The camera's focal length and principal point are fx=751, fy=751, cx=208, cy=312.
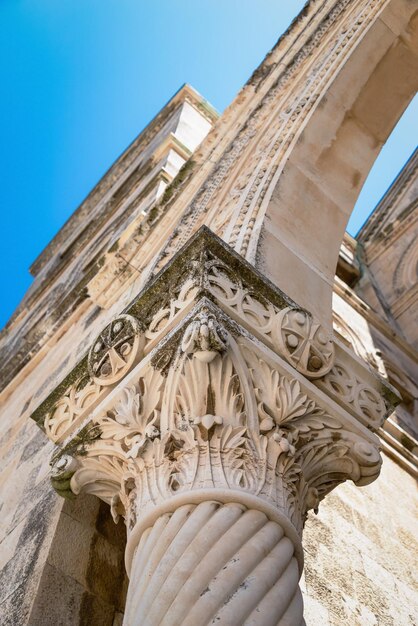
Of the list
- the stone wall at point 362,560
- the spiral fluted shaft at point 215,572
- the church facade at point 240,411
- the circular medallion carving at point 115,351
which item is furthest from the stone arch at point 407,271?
the spiral fluted shaft at point 215,572

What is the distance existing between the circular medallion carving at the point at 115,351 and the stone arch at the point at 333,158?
0.77 meters

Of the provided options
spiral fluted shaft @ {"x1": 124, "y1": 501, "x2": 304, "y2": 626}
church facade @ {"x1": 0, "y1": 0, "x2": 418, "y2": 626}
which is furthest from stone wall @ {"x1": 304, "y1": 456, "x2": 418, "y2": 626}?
spiral fluted shaft @ {"x1": 124, "y1": 501, "x2": 304, "y2": 626}

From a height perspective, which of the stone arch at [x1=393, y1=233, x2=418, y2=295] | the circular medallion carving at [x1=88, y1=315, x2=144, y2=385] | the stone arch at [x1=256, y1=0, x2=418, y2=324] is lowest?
the circular medallion carving at [x1=88, y1=315, x2=144, y2=385]

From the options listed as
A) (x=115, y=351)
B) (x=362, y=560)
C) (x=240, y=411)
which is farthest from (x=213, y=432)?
(x=362, y=560)

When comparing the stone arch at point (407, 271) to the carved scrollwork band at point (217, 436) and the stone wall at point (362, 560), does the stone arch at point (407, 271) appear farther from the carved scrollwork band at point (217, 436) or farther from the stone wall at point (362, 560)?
the carved scrollwork band at point (217, 436)

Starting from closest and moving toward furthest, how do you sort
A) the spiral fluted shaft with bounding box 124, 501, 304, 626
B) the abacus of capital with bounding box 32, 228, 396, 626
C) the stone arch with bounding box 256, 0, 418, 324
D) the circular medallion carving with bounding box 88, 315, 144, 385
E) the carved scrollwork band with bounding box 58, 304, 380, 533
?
the spiral fluted shaft with bounding box 124, 501, 304, 626
the abacus of capital with bounding box 32, 228, 396, 626
the carved scrollwork band with bounding box 58, 304, 380, 533
the circular medallion carving with bounding box 88, 315, 144, 385
the stone arch with bounding box 256, 0, 418, 324

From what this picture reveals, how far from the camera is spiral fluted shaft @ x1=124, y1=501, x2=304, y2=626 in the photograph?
2045 millimetres

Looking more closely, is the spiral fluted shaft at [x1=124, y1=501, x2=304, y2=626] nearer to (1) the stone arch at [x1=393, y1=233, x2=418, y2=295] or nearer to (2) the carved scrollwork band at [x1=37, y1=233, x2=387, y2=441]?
(2) the carved scrollwork band at [x1=37, y1=233, x2=387, y2=441]

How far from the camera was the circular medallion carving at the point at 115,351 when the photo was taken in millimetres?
3092

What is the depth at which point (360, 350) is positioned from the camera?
33.1 feet

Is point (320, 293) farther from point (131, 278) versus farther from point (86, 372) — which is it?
point (131, 278)

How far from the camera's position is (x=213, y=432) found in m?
2.59

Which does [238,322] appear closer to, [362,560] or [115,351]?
[115,351]

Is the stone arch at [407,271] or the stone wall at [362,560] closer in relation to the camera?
the stone wall at [362,560]
